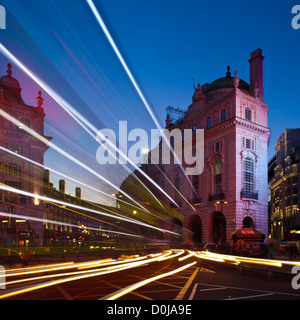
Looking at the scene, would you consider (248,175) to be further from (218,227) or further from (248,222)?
(218,227)

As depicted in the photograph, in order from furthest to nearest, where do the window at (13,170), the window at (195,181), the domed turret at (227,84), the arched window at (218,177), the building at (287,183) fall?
1. the building at (287,183)
2. the window at (195,181)
3. the window at (13,170)
4. the domed turret at (227,84)
5. the arched window at (218,177)

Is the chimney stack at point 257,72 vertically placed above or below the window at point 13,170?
above

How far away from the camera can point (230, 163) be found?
48.4 metres

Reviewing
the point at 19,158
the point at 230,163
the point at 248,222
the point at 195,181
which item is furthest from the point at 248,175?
the point at 19,158

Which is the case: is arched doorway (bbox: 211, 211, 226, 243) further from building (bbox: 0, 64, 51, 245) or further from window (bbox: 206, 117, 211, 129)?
building (bbox: 0, 64, 51, 245)

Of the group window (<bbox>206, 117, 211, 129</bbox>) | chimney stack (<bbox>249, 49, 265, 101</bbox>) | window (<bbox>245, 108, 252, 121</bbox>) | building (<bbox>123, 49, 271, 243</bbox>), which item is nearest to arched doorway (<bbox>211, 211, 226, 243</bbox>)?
building (<bbox>123, 49, 271, 243</bbox>)

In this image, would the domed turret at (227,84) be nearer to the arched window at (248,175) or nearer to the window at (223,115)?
the window at (223,115)

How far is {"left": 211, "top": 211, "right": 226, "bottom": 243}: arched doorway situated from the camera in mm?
50875

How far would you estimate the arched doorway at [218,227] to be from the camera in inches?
2003

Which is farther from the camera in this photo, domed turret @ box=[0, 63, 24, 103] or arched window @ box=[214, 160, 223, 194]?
domed turret @ box=[0, 63, 24, 103]

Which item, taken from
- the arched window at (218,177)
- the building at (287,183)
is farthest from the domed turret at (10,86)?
the building at (287,183)
